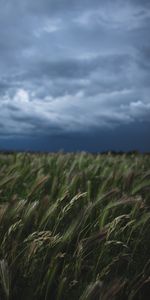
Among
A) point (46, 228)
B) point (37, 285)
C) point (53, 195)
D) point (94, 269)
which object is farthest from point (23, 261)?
point (53, 195)

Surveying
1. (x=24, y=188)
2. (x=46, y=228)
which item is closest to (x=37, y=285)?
(x=46, y=228)

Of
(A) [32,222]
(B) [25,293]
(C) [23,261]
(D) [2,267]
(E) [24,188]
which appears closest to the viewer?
(D) [2,267]

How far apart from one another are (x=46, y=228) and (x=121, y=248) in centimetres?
33

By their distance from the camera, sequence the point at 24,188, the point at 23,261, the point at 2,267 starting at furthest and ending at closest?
the point at 24,188 < the point at 23,261 < the point at 2,267

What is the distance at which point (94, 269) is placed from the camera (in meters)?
1.91

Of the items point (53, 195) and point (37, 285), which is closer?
point (37, 285)

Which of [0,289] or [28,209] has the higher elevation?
[28,209]

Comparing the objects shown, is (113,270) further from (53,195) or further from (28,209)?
(53,195)

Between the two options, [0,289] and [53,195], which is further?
[53,195]

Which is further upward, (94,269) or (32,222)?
(32,222)

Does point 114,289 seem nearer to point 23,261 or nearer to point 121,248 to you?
point 23,261

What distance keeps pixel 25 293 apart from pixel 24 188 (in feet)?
7.19

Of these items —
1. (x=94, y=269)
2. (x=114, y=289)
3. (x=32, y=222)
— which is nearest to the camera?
(x=114, y=289)

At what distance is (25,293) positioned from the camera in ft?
5.37
